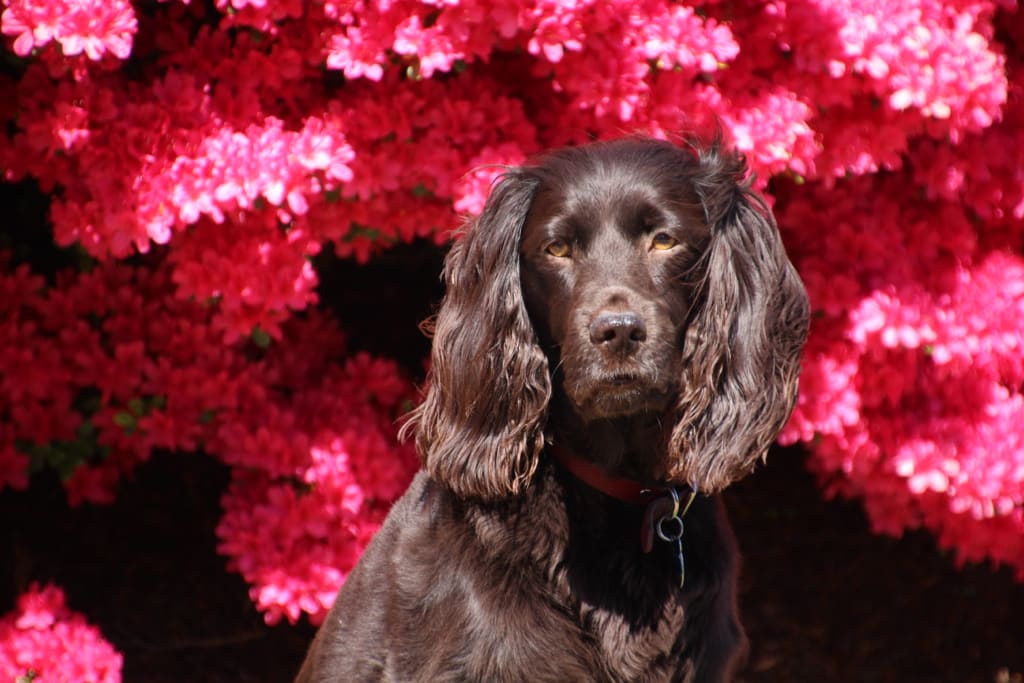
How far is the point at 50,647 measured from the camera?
3.46m

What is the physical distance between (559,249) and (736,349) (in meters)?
0.42

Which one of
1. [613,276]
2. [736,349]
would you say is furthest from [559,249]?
[736,349]

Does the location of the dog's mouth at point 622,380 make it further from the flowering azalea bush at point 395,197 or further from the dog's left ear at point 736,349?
the flowering azalea bush at point 395,197

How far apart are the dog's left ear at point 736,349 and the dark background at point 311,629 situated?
6.64 feet

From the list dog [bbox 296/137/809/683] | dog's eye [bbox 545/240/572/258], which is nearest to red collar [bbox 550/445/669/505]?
dog [bbox 296/137/809/683]

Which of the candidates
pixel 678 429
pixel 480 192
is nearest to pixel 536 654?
pixel 678 429

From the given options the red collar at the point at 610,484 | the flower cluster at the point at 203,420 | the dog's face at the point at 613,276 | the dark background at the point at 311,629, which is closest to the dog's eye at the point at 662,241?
the dog's face at the point at 613,276

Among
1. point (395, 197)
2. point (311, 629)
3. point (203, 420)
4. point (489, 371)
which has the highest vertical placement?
point (489, 371)

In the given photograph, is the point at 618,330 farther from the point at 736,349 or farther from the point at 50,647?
the point at 50,647

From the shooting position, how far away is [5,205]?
4012 mm

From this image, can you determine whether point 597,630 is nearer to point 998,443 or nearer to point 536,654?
point 536,654

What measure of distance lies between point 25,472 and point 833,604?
289cm

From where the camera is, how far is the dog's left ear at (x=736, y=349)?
8.30ft

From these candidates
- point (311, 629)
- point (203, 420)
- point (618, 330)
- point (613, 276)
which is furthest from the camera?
point (311, 629)
